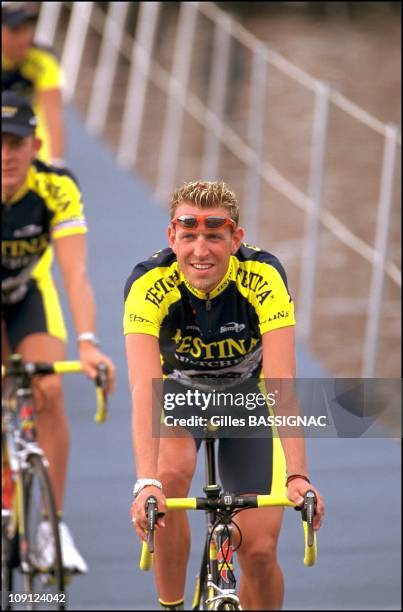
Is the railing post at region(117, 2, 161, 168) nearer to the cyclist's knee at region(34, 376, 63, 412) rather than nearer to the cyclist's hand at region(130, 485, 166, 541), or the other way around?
the cyclist's knee at region(34, 376, 63, 412)

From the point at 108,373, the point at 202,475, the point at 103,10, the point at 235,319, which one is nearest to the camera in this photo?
the point at 235,319

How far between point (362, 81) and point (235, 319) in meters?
12.4

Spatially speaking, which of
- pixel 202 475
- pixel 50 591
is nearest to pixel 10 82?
pixel 202 475

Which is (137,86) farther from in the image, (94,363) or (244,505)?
(244,505)

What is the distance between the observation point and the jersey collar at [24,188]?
596 centimetres

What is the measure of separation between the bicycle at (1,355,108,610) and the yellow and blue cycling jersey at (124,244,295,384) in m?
1.41

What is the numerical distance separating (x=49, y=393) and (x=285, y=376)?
2296mm

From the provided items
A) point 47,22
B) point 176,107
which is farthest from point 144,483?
point 176,107

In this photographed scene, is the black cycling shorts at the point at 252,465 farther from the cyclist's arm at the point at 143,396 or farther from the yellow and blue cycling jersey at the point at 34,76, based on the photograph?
the yellow and blue cycling jersey at the point at 34,76

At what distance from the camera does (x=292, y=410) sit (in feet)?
12.4

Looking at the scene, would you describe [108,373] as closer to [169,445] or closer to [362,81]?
[169,445]

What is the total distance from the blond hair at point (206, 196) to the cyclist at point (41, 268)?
1497 millimetres

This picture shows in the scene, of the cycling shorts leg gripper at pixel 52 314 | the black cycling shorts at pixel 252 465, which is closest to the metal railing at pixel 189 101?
the cycling shorts leg gripper at pixel 52 314
